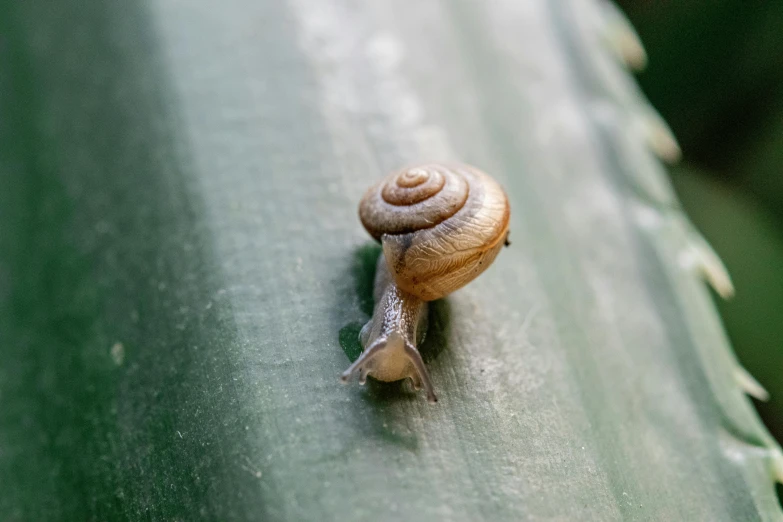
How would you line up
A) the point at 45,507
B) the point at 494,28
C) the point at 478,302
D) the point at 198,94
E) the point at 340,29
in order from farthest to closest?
the point at 494,28 → the point at 340,29 → the point at 198,94 → the point at 478,302 → the point at 45,507

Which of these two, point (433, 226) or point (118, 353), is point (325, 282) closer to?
point (433, 226)

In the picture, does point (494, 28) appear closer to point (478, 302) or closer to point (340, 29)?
point (340, 29)

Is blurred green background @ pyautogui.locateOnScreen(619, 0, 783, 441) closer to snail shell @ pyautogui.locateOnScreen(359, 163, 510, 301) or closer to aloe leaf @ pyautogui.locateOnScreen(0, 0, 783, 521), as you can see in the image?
aloe leaf @ pyautogui.locateOnScreen(0, 0, 783, 521)

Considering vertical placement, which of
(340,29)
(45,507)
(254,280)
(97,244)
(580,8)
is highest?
(580,8)

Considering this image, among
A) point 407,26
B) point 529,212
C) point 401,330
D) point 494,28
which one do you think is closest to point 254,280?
point 401,330

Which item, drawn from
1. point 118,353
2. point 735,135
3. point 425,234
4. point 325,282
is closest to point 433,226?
point 425,234

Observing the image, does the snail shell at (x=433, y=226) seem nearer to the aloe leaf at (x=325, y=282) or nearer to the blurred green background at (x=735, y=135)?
the aloe leaf at (x=325, y=282)
